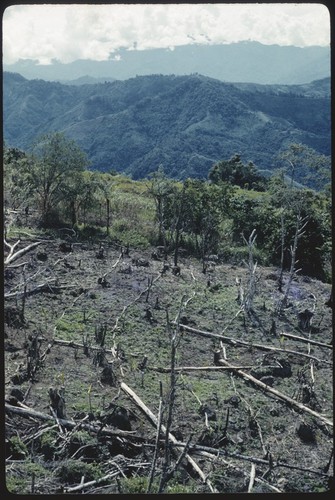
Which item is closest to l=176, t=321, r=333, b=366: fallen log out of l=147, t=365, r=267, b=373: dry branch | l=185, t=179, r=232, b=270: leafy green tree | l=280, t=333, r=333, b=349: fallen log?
l=280, t=333, r=333, b=349: fallen log

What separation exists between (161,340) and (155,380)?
1.08 meters

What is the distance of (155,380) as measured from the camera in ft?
16.5

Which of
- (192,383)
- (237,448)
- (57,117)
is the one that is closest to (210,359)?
(192,383)

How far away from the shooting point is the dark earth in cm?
332

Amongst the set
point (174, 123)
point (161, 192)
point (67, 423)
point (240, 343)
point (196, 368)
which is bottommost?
point (240, 343)

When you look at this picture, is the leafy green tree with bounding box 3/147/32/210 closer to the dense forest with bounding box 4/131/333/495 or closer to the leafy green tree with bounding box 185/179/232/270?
the dense forest with bounding box 4/131/333/495

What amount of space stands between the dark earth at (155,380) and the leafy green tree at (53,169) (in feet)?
5.88

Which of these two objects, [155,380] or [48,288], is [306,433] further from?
[48,288]

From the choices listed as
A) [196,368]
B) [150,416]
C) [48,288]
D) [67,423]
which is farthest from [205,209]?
[67,423]

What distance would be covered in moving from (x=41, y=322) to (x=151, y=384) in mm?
1835

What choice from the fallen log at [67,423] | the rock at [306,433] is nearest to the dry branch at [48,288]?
the fallen log at [67,423]

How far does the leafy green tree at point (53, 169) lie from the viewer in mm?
Answer: 10398

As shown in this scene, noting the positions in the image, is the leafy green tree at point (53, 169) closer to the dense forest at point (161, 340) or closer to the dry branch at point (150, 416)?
the dense forest at point (161, 340)

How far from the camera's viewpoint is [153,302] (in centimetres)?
737
